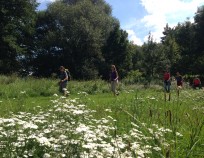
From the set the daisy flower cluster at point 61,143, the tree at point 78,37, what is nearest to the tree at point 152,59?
the tree at point 78,37

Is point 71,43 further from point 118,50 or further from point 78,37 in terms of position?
point 118,50

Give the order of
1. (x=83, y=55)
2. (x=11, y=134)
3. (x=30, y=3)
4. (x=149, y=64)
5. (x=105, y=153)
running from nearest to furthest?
1. (x=105, y=153)
2. (x=11, y=134)
3. (x=149, y=64)
4. (x=30, y=3)
5. (x=83, y=55)

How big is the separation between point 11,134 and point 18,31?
46.7m

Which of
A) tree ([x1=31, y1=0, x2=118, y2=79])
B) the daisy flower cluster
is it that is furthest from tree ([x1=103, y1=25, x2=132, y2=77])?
the daisy flower cluster

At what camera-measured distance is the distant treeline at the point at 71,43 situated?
45312 millimetres

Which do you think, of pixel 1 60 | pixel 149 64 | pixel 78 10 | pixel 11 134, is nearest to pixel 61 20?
pixel 78 10

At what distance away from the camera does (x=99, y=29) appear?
50.7 meters

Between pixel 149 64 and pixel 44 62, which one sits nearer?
pixel 149 64

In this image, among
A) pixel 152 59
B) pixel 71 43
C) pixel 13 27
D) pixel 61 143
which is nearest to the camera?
pixel 61 143

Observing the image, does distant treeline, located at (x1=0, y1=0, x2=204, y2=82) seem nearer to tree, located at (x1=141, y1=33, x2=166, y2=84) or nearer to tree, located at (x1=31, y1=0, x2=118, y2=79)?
tree, located at (x1=31, y1=0, x2=118, y2=79)

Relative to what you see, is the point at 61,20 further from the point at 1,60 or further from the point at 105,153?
the point at 105,153

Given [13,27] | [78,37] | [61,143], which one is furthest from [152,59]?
[61,143]

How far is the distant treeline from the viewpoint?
45312mm

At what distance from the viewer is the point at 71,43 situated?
50.3 metres
